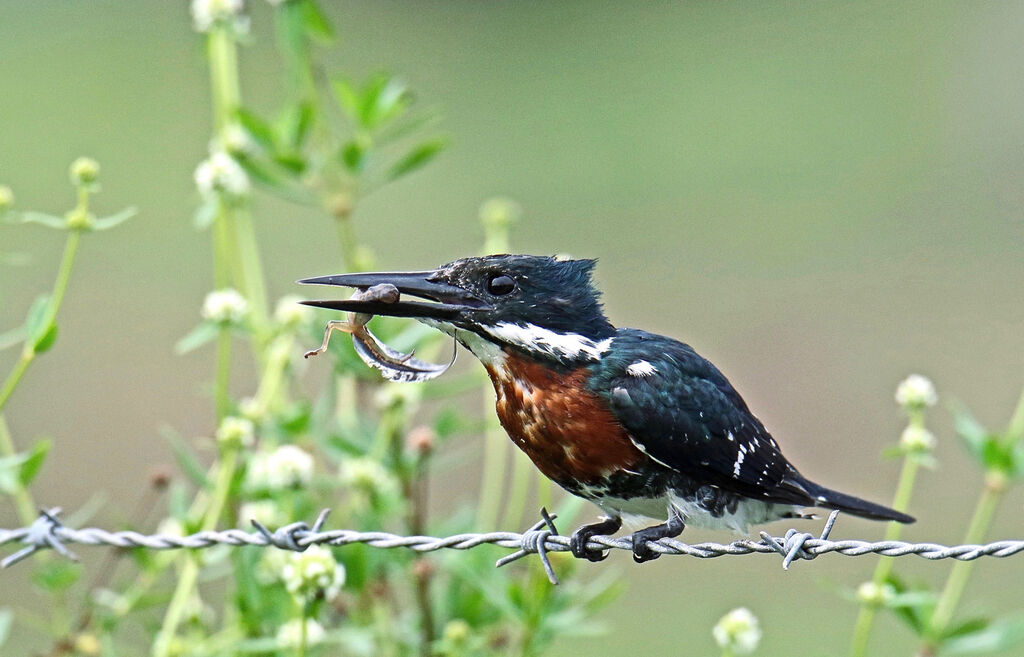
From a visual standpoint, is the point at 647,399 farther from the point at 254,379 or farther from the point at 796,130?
the point at 796,130

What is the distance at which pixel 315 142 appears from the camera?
4098 millimetres

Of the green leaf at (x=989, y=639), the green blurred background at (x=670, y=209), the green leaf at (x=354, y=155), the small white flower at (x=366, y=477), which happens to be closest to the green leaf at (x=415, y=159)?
the green leaf at (x=354, y=155)

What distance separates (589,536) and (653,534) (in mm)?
157

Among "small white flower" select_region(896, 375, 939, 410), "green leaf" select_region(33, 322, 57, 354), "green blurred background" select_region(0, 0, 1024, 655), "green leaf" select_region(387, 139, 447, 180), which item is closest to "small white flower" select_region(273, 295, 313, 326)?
"green leaf" select_region(387, 139, 447, 180)

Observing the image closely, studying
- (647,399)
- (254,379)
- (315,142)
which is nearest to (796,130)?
(254,379)

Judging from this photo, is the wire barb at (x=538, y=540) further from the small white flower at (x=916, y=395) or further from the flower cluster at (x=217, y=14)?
the flower cluster at (x=217, y=14)

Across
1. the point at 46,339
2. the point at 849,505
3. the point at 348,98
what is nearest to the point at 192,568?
the point at 46,339

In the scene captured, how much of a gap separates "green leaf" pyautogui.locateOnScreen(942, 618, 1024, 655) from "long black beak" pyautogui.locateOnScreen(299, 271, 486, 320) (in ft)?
5.00

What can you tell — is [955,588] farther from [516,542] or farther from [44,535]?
[44,535]

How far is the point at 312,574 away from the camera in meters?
2.87

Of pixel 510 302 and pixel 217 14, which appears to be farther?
pixel 217 14

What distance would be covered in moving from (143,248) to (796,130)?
28.5 ft

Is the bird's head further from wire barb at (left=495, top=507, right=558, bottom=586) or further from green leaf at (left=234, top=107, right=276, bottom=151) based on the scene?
green leaf at (left=234, top=107, right=276, bottom=151)

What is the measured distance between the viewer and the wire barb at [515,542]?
102 inches
